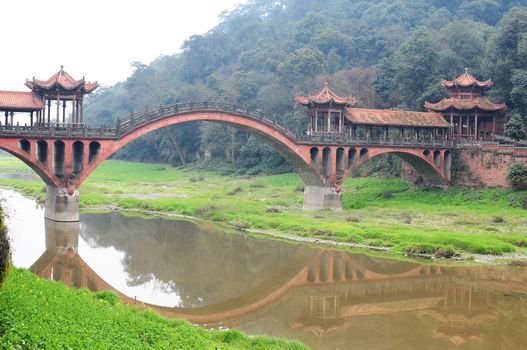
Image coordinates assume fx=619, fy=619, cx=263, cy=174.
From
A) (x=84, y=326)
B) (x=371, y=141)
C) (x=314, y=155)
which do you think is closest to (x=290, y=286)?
(x=84, y=326)

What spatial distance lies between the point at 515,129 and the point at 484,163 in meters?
6.32

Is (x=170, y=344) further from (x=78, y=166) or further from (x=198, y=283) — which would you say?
(x=78, y=166)

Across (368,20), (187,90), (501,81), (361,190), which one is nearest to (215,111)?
(361,190)

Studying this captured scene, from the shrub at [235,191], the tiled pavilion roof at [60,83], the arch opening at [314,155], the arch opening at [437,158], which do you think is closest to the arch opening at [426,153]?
the arch opening at [437,158]

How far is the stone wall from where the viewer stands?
53.3 m

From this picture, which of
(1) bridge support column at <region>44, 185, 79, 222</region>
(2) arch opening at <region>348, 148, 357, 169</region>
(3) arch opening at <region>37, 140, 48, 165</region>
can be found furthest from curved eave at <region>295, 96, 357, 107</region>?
(3) arch opening at <region>37, 140, 48, 165</region>

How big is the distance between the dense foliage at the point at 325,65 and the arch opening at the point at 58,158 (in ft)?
129

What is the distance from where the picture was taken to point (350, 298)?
89.8ft

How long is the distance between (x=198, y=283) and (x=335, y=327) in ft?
28.9

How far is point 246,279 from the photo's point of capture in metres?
30.7

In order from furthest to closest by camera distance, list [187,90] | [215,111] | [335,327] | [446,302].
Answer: [187,90] < [215,111] < [446,302] < [335,327]

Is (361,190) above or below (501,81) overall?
below

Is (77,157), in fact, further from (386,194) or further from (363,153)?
(386,194)

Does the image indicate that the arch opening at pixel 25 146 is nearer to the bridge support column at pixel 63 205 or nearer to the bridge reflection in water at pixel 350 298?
the bridge support column at pixel 63 205
